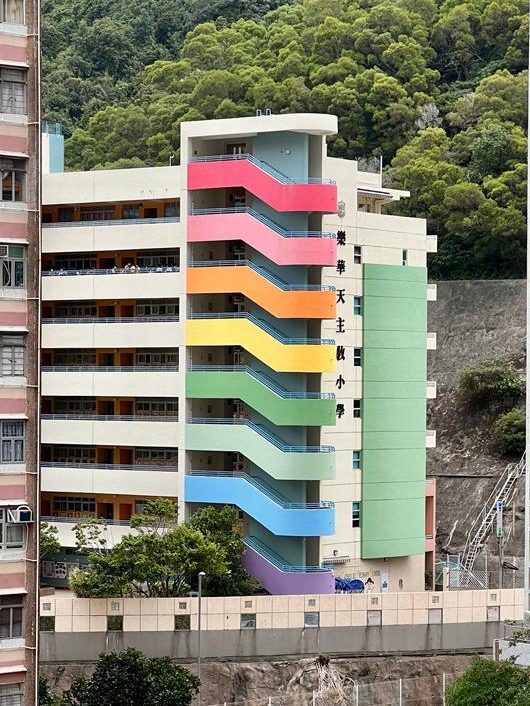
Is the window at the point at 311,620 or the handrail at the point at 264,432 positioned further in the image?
the handrail at the point at 264,432

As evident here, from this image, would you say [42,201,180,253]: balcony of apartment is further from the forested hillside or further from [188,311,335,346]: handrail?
the forested hillside

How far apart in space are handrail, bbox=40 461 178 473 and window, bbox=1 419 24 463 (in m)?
26.6

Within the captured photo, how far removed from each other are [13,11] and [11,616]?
1293 cm

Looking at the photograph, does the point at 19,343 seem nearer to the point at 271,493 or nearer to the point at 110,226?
the point at 271,493

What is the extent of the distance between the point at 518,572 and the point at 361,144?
3852 centimetres

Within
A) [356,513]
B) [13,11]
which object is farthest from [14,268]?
[356,513]

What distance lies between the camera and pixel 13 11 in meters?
41.5

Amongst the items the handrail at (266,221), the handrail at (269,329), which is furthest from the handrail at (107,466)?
the handrail at (266,221)

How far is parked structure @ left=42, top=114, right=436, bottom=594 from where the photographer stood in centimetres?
6594

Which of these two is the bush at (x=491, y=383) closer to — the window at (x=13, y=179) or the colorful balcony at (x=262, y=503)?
the colorful balcony at (x=262, y=503)

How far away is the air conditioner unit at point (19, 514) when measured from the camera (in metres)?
40.8

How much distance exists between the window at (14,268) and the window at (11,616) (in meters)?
6.68

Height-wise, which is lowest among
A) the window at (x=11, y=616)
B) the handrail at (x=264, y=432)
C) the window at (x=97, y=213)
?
the window at (x=11, y=616)

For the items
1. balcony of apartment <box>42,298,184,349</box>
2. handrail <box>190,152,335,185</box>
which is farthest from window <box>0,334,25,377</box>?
balcony of apartment <box>42,298,184,349</box>
